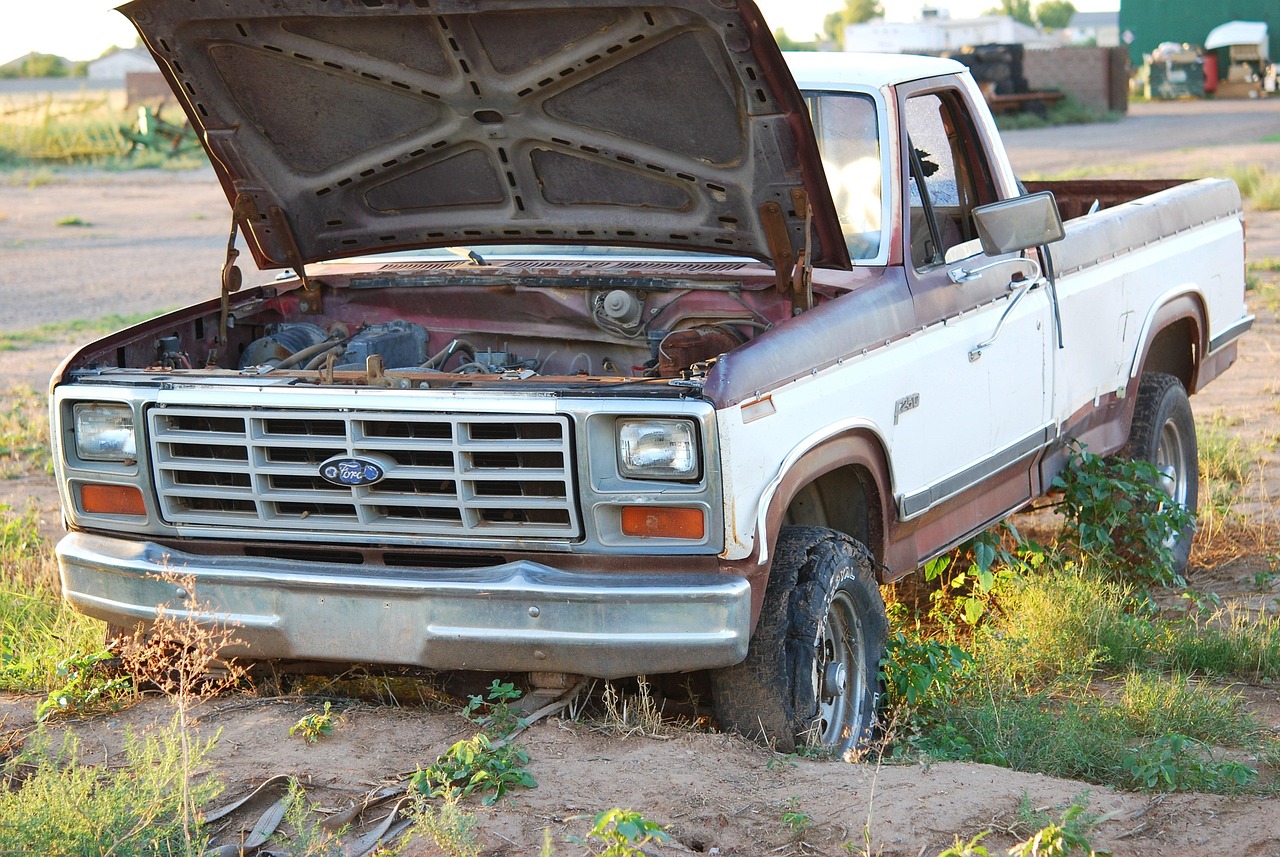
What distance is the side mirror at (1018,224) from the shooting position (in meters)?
4.87

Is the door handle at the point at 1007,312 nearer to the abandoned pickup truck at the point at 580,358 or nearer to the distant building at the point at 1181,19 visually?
the abandoned pickup truck at the point at 580,358

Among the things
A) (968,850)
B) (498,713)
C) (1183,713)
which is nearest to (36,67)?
(498,713)

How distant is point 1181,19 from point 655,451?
53.1 meters

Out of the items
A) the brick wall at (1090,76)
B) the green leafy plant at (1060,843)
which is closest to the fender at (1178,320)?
the green leafy plant at (1060,843)

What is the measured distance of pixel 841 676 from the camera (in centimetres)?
441

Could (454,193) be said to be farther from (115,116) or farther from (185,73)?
(115,116)

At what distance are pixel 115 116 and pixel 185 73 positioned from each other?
128 feet

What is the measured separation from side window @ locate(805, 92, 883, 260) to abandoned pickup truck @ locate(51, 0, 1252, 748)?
12 millimetres

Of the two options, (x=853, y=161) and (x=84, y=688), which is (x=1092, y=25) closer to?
(x=853, y=161)

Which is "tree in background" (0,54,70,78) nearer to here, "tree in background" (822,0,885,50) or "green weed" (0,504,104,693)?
"tree in background" (822,0,885,50)

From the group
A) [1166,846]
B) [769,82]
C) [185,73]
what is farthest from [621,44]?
[1166,846]

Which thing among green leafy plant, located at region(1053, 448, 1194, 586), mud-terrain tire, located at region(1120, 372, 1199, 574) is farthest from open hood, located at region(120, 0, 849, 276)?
mud-terrain tire, located at region(1120, 372, 1199, 574)

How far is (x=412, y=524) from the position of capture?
415cm

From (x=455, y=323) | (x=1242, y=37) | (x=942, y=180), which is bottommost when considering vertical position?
(x=455, y=323)
